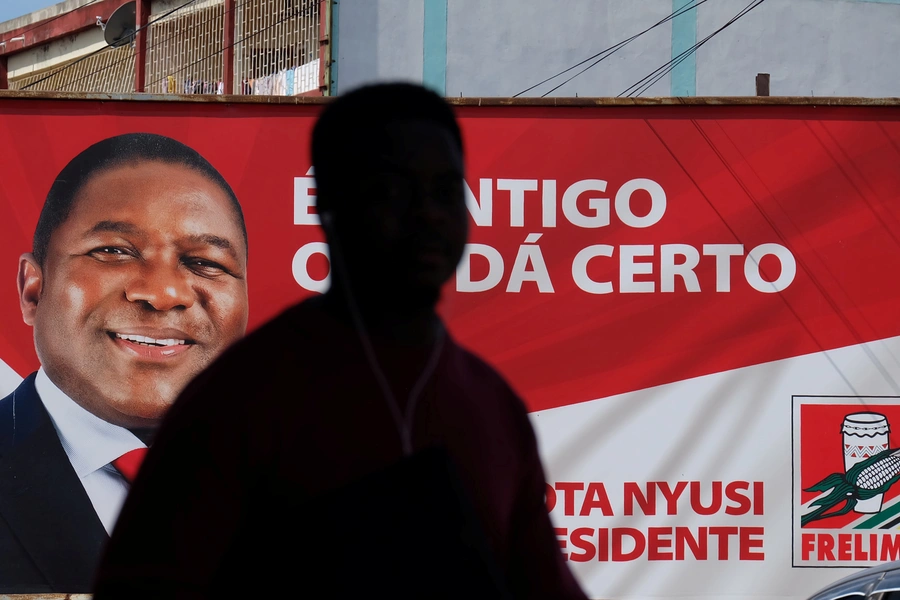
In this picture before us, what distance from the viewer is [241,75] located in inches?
579

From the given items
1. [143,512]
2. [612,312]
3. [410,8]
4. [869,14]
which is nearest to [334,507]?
[143,512]

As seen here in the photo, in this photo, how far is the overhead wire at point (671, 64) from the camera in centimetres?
1398

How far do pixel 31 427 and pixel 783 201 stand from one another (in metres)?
3.45

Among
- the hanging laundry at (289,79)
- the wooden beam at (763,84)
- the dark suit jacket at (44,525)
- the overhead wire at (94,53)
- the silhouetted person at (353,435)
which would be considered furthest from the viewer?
the overhead wire at (94,53)

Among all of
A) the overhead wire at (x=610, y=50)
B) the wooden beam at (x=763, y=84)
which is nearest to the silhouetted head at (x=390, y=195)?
the wooden beam at (x=763, y=84)

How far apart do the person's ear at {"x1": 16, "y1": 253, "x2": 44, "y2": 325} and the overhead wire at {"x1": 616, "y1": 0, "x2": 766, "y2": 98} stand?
1025 centimetres

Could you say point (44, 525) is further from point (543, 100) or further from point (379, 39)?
point (379, 39)

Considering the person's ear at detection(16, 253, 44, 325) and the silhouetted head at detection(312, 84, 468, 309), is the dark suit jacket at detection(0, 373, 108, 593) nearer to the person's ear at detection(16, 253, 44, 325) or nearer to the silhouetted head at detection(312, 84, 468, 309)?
the person's ear at detection(16, 253, 44, 325)

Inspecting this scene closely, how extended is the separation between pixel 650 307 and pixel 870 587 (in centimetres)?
162

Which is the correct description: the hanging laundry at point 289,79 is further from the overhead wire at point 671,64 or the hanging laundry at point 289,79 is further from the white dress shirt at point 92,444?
the white dress shirt at point 92,444

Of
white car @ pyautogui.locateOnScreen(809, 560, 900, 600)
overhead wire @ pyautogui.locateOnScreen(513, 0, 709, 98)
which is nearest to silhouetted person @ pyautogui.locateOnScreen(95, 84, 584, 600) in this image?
white car @ pyautogui.locateOnScreen(809, 560, 900, 600)

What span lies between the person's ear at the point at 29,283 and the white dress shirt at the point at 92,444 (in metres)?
0.30

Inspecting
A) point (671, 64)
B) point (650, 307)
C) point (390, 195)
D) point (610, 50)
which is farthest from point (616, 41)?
point (390, 195)

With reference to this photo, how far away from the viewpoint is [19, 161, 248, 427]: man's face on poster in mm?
4746
